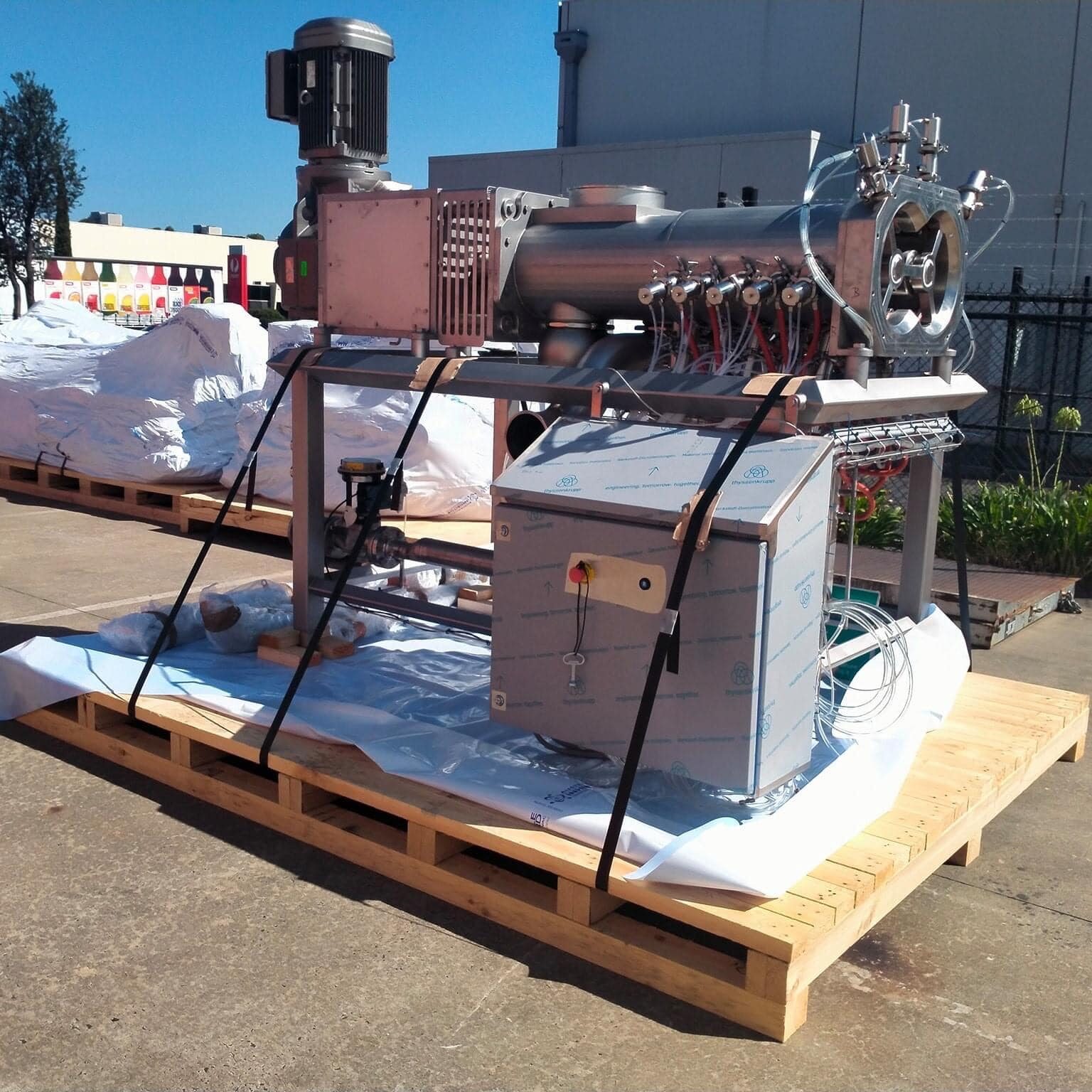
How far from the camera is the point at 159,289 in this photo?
123ft

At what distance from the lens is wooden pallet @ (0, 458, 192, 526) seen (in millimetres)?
8125

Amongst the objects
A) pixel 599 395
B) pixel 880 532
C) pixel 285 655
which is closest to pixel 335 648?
pixel 285 655

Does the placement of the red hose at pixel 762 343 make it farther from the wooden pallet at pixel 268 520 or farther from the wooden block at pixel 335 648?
the wooden pallet at pixel 268 520

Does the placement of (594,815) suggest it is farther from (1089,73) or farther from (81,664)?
(1089,73)

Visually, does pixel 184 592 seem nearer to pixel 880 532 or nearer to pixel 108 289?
pixel 880 532

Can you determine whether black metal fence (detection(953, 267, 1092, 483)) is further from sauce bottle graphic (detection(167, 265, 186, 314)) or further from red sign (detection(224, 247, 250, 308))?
sauce bottle graphic (detection(167, 265, 186, 314))

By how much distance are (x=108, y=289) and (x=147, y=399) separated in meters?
29.3

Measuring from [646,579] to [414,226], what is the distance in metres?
1.57

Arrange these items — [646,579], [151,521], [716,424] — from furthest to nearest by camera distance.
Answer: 1. [151,521]
2. [716,424]
3. [646,579]

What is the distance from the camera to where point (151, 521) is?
8.12 meters

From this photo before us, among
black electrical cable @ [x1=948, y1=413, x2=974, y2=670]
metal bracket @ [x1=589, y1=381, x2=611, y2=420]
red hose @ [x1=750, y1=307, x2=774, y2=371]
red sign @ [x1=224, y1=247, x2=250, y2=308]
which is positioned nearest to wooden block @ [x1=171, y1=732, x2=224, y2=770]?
metal bracket @ [x1=589, y1=381, x2=611, y2=420]

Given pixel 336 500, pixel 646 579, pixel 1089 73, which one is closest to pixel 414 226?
pixel 646 579

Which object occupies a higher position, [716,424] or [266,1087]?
[716,424]

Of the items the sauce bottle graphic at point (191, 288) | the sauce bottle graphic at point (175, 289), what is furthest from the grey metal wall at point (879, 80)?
the sauce bottle graphic at point (191, 288)
